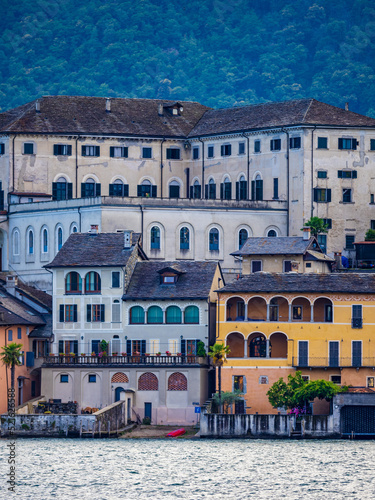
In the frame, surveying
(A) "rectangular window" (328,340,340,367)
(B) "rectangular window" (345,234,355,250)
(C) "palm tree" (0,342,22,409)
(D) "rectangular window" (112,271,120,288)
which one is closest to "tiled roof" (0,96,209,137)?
(B) "rectangular window" (345,234,355,250)

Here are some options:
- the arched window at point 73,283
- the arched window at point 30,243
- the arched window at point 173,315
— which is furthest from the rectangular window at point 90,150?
the arched window at point 173,315

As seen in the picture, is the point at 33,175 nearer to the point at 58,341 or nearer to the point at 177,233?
the point at 177,233

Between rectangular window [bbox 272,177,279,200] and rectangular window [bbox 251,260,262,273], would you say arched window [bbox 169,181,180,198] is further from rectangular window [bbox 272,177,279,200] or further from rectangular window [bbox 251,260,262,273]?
rectangular window [bbox 251,260,262,273]

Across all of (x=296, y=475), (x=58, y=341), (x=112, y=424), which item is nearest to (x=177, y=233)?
(x=58, y=341)

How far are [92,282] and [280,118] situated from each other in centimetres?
3627

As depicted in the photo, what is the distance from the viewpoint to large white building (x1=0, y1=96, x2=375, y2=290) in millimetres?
139250

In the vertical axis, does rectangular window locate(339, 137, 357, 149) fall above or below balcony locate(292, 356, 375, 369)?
above

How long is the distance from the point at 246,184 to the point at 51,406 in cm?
4292

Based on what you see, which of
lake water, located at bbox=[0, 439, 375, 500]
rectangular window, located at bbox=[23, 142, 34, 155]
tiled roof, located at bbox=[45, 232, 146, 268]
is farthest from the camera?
rectangular window, located at bbox=[23, 142, 34, 155]

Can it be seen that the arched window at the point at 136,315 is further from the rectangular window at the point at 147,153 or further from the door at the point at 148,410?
the rectangular window at the point at 147,153

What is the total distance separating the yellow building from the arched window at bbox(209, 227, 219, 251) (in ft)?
87.7

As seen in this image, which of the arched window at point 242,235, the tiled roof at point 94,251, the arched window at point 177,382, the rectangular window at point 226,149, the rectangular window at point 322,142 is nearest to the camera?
the arched window at point 177,382

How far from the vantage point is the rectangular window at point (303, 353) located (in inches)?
4348

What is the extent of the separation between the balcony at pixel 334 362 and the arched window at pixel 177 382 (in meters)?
7.61
